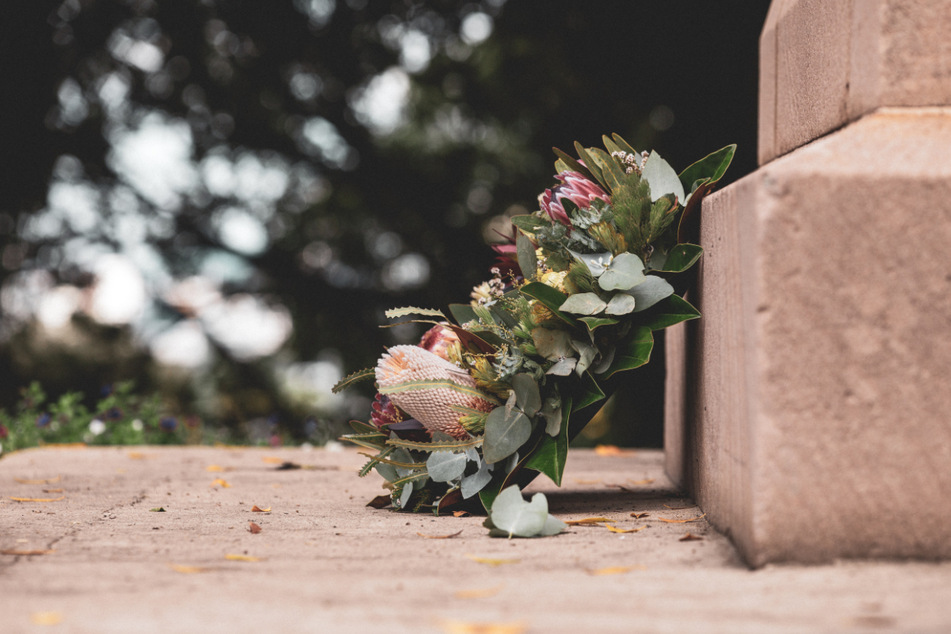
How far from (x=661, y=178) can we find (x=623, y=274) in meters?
0.36

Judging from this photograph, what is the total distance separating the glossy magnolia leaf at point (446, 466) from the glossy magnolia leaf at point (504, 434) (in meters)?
0.12

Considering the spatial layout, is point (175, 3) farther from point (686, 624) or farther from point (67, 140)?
point (686, 624)

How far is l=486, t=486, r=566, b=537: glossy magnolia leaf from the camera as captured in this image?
6.48 ft

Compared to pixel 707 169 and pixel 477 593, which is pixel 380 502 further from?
pixel 707 169

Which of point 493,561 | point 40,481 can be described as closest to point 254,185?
point 40,481

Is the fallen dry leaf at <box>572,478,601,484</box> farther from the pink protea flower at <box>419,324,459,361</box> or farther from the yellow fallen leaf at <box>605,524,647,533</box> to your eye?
the yellow fallen leaf at <box>605,524,647,533</box>

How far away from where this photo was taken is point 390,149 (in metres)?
7.09

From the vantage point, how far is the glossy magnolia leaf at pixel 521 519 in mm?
1975

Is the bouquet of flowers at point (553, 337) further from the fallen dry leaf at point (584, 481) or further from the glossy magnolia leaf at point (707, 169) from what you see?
the fallen dry leaf at point (584, 481)

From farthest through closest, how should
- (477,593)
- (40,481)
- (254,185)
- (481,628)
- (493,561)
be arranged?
(254,185)
(40,481)
(493,561)
(477,593)
(481,628)

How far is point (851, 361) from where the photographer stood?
5.20 feet

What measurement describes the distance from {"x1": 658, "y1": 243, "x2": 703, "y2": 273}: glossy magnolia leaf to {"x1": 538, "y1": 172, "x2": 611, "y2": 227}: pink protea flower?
0.24 meters

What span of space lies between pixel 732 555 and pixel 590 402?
1.95 feet

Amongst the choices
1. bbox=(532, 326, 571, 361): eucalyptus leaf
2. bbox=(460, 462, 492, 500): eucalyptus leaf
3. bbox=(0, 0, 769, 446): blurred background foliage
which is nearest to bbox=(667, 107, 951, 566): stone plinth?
bbox=(532, 326, 571, 361): eucalyptus leaf
